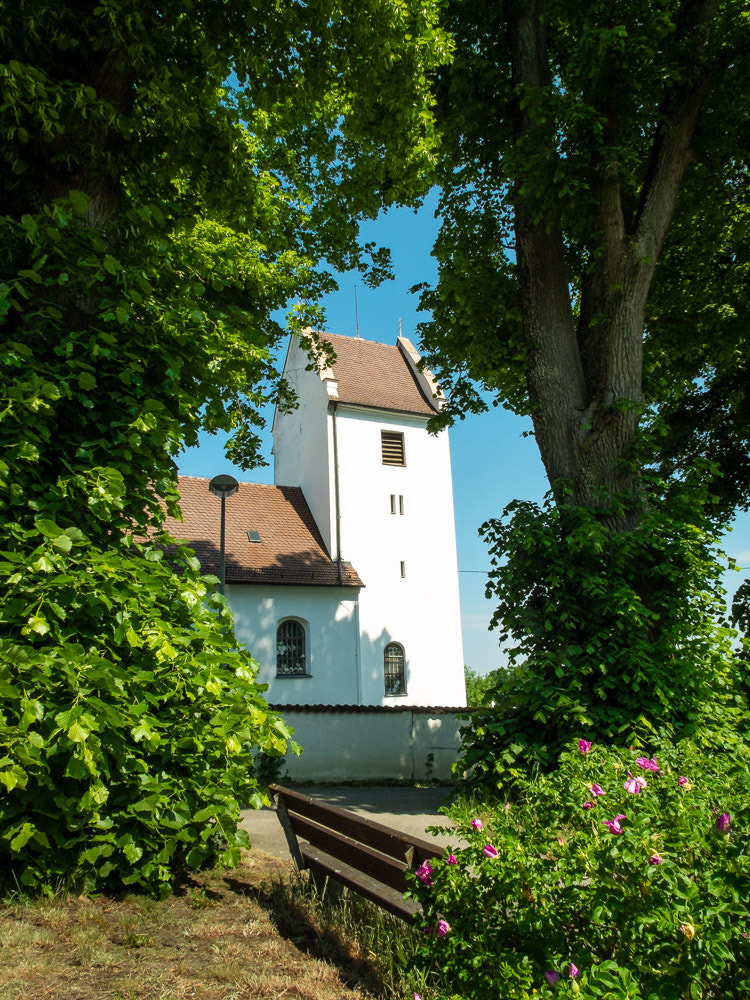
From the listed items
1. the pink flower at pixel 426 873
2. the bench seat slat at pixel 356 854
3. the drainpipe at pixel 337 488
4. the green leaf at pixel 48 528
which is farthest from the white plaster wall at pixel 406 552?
the pink flower at pixel 426 873

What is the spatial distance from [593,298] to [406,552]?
15423mm

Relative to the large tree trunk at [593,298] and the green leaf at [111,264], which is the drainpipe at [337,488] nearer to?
the large tree trunk at [593,298]

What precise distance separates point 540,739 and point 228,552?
1430 centimetres

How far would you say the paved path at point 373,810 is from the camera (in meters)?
7.85

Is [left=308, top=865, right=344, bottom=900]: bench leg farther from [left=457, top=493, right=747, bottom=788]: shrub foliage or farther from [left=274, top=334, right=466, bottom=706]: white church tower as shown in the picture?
[left=274, top=334, right=466, bottom=706]: white church tower

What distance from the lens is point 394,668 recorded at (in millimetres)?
23641

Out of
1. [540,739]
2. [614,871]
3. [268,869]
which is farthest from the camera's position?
[540,739]

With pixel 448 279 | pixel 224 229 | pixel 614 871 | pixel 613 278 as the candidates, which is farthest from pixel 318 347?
pixel 614 871

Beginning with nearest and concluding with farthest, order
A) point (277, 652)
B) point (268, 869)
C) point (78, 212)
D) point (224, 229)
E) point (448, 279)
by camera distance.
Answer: point (78, 212) → point (268, 869) → point (448, 279) → point (224, 229) → point (277, 652)

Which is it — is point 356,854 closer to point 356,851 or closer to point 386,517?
point 356,851

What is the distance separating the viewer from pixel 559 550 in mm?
8734

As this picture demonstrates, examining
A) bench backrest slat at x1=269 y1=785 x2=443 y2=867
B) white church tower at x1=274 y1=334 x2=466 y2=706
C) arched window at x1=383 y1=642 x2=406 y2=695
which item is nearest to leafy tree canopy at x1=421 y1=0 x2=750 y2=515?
bench backrest slat at x1=269 y1=785 x2=443 y2=867

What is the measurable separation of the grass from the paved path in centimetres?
176

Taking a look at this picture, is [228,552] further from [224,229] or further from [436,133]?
[436,133]
